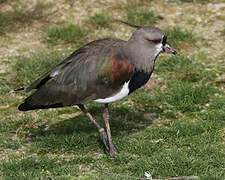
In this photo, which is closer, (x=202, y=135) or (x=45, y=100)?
(x=45, y=100)

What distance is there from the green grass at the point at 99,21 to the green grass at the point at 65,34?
45 centimetres

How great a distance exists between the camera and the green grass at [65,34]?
31.4 feet

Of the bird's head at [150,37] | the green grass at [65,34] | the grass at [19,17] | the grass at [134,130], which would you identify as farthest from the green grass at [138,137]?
the grass at [19,17]

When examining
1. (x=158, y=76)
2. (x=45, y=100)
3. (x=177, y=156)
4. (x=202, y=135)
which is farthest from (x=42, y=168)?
(x=158, y=76)

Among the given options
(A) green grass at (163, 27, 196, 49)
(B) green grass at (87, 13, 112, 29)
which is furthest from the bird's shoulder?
(B) green grass at (87, 13, 112, 29)

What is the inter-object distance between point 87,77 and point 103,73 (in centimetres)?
23

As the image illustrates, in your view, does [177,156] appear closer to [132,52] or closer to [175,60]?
[132,52]

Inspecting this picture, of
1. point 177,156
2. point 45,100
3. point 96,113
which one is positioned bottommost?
point 96,113

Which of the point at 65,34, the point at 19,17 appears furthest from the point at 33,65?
the point at 19,17

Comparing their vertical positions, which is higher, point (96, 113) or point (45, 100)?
point (45, 100)

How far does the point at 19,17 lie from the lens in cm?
1013

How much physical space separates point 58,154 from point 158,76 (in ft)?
9.78

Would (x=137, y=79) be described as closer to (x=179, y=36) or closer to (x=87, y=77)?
(x=87, y=77)

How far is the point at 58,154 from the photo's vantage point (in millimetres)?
5953
